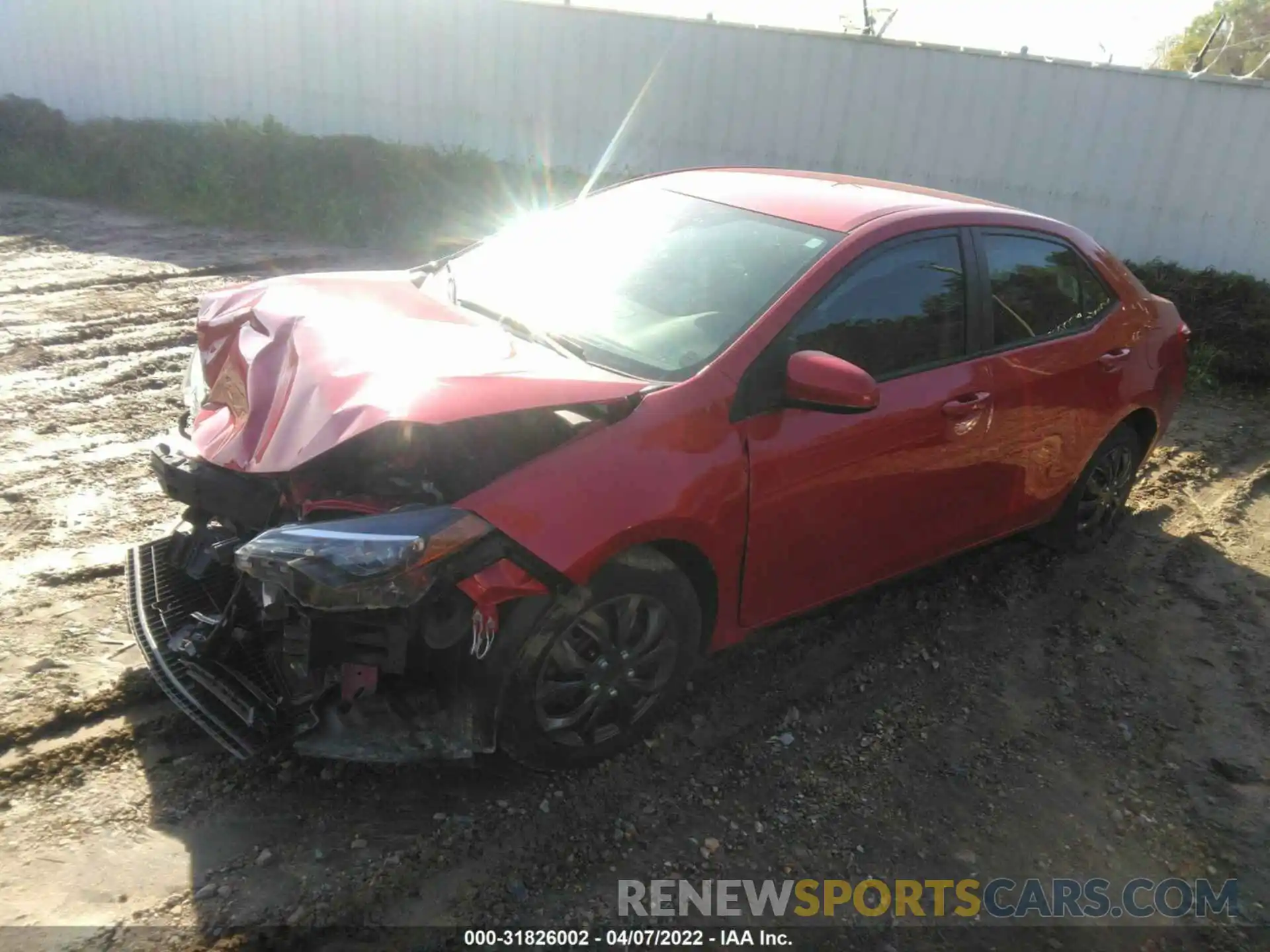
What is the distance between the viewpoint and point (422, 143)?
13203mm

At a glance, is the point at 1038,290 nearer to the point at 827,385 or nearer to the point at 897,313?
the point at 897,313

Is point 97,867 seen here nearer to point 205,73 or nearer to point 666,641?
point 666,641

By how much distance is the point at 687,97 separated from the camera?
12008mm

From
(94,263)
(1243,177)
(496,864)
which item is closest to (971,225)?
(496,864)

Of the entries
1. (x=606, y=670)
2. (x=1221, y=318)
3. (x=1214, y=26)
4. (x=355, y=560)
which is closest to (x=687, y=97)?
(x=1221, y=318)

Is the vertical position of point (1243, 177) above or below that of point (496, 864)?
above

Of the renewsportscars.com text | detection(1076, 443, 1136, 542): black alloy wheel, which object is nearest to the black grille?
the renewsportscars.com text

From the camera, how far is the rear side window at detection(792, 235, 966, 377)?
3514 mm

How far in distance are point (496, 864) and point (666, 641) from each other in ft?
2.79

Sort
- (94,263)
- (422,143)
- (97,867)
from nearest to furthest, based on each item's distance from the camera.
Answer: (97,867) < (94,263) < (422,143)

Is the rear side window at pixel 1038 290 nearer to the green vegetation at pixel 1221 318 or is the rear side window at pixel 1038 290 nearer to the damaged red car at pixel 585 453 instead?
the damaged red car at pixel 585 453

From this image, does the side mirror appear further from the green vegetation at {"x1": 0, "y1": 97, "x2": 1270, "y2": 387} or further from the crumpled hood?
the green vegetation at {"x1": 0, "y1": 97, "x2": 1270, "y2": 387}

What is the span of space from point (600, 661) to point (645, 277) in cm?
146

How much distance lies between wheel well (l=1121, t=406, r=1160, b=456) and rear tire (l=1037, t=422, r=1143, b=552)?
28 mm
